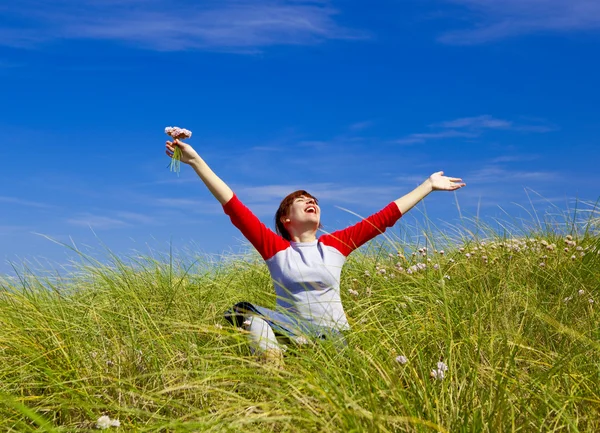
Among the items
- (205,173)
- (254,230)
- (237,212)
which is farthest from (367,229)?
(205,173)

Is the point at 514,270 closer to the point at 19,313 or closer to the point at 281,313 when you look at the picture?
the point at 281,313

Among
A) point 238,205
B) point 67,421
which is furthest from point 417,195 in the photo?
point 67,421

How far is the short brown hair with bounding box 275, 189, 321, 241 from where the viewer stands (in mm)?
4793

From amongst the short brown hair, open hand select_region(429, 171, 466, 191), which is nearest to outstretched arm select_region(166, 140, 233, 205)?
the short brown hair

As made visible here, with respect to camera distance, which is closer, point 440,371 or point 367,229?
point 440,371

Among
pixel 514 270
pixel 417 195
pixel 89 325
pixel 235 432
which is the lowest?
pixel 235 432

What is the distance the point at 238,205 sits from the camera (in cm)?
455

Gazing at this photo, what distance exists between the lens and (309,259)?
4395mm

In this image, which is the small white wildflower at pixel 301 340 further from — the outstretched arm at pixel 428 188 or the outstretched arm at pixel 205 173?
the outstretched arm at pixel 428 188

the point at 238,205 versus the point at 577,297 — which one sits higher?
the point at 238,205

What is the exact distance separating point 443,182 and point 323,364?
2.30 meters

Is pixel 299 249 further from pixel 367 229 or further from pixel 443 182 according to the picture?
pixel 443 182

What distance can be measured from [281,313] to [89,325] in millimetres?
1422

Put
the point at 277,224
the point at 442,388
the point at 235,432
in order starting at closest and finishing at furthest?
1. the point at 235,432
2. the point at 442,388
3. the point at 277,224
